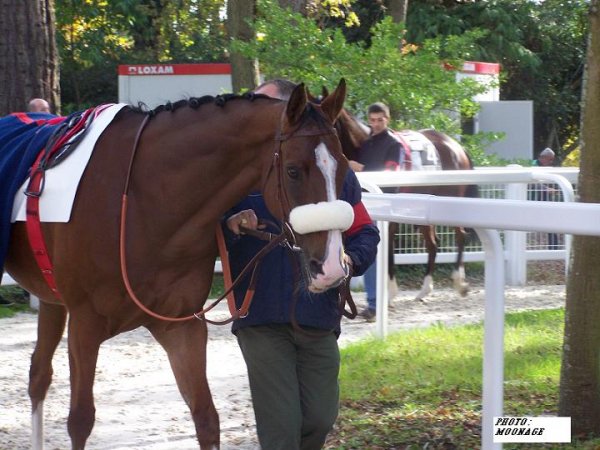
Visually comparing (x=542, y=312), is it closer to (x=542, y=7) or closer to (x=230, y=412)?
(x=230, y=412)

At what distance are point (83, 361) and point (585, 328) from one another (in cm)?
232

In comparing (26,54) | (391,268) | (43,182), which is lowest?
(391,268)

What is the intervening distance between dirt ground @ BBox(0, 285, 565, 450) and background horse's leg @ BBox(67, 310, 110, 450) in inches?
35.6

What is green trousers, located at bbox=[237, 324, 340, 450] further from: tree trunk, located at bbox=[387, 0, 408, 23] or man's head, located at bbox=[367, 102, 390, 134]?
tree trunk, located at bbox=[387, 0, 408, 23]

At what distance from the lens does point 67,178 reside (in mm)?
4535

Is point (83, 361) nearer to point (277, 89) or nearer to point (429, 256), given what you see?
point (277, 89)

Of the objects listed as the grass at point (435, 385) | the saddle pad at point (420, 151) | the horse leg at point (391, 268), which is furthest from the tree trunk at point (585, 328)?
the saddle pad at point (420, 151)

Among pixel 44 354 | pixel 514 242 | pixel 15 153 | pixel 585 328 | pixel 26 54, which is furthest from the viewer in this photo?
pixel 514 242

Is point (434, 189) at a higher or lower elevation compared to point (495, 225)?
lower

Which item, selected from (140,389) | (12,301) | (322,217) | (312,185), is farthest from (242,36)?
(322,217)

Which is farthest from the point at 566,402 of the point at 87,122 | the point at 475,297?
the point at 475,297

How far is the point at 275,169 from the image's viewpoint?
153 inches

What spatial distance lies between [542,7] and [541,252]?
1638 cm

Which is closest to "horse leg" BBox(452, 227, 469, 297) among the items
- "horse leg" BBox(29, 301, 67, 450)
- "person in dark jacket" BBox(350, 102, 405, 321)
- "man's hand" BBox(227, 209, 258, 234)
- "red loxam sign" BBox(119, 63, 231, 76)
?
"person in dark jacket" BBox(350, 102, 405, 321)
